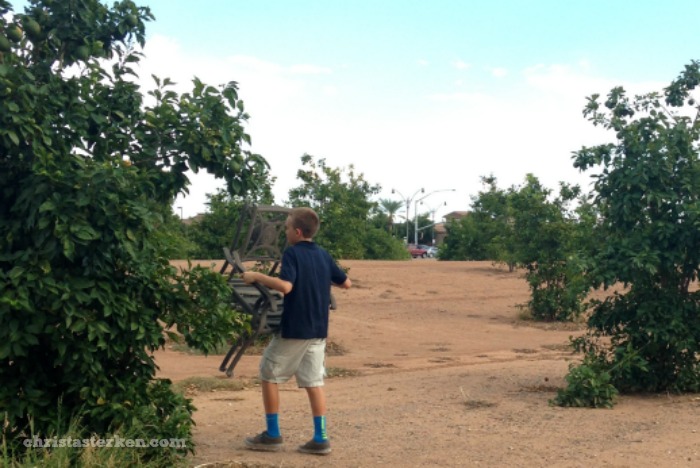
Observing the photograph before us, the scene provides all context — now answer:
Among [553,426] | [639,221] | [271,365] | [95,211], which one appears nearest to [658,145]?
[639,221]

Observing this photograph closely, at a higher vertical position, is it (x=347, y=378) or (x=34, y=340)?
(x=34, y=340)

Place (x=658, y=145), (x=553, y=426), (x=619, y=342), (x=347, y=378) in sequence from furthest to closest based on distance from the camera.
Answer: (x=347, y=378) < (x=619, y=342) < (x=658, y=145) < (x=553, y=426)

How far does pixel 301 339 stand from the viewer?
6176mm

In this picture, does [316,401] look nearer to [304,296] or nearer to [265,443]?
[265,443]

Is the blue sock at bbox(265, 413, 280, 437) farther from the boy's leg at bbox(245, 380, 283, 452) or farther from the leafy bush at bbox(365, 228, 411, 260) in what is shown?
the leafy bush at bbox(365, 228, 411, 260)

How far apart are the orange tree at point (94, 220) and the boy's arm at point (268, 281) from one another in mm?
550

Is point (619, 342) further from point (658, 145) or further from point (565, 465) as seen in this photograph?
point (565, 465)

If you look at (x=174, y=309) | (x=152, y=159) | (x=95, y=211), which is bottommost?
(x=174, y=309)

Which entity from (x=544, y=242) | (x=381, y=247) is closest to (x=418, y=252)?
(x=381, y=247)

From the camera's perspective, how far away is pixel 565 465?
5.91 m

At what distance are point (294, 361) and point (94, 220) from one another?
1.98 metres

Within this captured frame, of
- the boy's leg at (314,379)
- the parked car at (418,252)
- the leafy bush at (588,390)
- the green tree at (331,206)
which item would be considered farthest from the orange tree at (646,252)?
the parked car at (418,252)

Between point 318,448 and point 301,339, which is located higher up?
point 301,339

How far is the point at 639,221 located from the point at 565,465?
3543 millimetres
